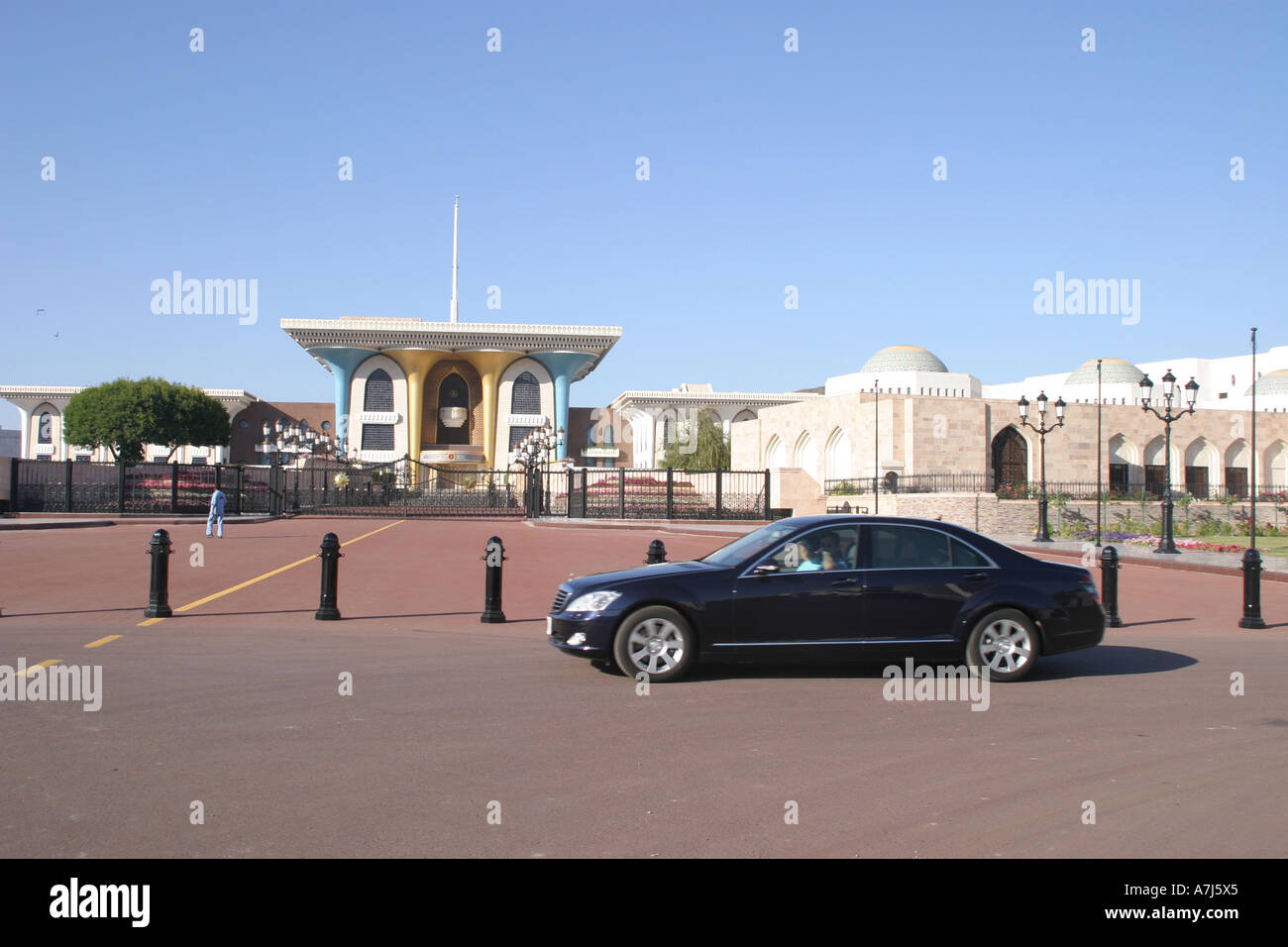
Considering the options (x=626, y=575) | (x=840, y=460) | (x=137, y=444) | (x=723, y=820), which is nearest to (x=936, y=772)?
(x=723, y=820)

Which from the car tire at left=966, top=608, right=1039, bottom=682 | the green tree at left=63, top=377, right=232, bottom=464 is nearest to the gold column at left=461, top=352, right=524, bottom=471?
the green tree at left=63, top=377, right=232, bottom=464

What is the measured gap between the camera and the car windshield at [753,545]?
860cm

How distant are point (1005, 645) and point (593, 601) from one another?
3457mm

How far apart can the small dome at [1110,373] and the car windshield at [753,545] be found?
245 feet

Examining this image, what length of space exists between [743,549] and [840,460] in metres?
48.9

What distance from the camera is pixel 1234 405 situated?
81062 millimetres

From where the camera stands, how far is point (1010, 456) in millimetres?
55062

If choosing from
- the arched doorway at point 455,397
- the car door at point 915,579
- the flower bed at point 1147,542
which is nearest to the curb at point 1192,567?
the flower bed at point 1147,542

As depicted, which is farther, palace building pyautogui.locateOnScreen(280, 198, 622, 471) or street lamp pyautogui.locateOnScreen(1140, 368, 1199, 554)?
palace building pyautogui.locateOnScreen(280, 198, 622, 471)

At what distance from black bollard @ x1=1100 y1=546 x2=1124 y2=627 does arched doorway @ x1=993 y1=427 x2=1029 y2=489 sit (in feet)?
146

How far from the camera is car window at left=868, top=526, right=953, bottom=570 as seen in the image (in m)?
8.59

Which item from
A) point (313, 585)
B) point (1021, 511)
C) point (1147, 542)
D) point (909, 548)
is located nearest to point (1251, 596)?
point (909, 548)

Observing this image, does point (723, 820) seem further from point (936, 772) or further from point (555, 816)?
point (936, 772)

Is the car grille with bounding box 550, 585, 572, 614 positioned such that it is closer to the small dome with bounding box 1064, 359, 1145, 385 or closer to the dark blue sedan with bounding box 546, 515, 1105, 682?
the dark blue sedan with bounding box 546, 515, 1105, 682
